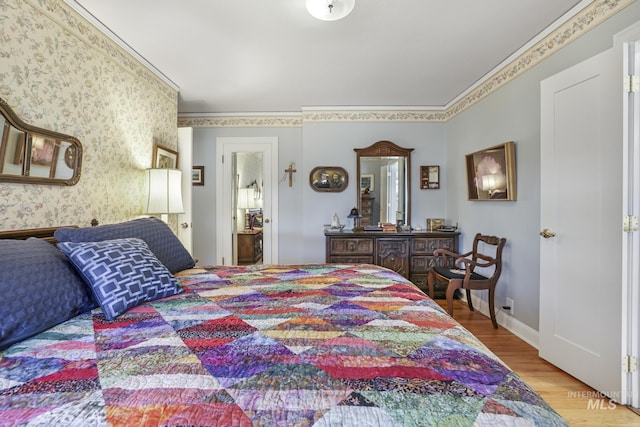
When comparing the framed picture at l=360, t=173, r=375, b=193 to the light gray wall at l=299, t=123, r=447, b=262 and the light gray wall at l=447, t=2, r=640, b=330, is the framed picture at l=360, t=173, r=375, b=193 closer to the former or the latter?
the light gray wall at l=299, t=123, r=447, b=262

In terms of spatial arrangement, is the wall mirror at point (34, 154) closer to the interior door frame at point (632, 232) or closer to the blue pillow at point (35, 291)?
the blue pillow at point (35, 291)

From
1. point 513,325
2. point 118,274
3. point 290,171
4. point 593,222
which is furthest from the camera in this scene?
point 290,171

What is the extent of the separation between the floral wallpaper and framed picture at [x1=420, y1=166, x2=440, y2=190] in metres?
3.32

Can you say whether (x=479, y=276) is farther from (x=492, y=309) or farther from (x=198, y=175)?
(x=198, y=175)

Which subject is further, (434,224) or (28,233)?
(434,224)

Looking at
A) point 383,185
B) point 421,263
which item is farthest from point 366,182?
point 421,263

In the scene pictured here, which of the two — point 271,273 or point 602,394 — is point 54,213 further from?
point 602,394

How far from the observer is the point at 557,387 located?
1901mm

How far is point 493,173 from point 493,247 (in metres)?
0.77

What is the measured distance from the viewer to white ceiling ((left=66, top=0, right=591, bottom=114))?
204 cm

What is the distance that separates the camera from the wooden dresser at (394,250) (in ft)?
12.0

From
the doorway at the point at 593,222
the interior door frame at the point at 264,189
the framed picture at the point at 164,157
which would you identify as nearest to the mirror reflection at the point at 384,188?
the interior door frame at the point at 264,189

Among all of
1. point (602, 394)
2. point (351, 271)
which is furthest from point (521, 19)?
point (602, 394)

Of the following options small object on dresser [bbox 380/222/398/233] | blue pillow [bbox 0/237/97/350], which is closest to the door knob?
small object on dresser [bbox 380/222/398/233]
